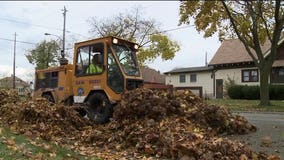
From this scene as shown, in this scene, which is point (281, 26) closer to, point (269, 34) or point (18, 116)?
point (269, 34)

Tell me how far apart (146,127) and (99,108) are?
350cm

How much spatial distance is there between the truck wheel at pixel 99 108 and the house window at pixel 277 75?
30447mm

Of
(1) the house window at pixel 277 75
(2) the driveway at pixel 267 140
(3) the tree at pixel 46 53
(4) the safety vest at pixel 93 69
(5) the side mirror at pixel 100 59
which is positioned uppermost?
(3) the tree at pixel 46 53

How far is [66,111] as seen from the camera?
37.1 feet

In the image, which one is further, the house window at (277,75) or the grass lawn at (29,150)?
the house window at (277,75)

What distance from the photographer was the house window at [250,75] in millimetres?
41675

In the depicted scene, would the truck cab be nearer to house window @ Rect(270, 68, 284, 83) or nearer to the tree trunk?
the tree trunk

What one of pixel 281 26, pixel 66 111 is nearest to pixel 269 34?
pixel 281 26

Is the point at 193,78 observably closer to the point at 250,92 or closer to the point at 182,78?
the point at 182,78

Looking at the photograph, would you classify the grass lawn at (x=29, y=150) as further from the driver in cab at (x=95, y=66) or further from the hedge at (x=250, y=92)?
the hedge at (x=250, y=92)

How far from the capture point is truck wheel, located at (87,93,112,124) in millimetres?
12172

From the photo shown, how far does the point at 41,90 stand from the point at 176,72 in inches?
1482

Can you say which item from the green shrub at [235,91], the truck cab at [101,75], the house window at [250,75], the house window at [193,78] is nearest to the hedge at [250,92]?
the green shrub at [235,91]

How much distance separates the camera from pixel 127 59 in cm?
1286
